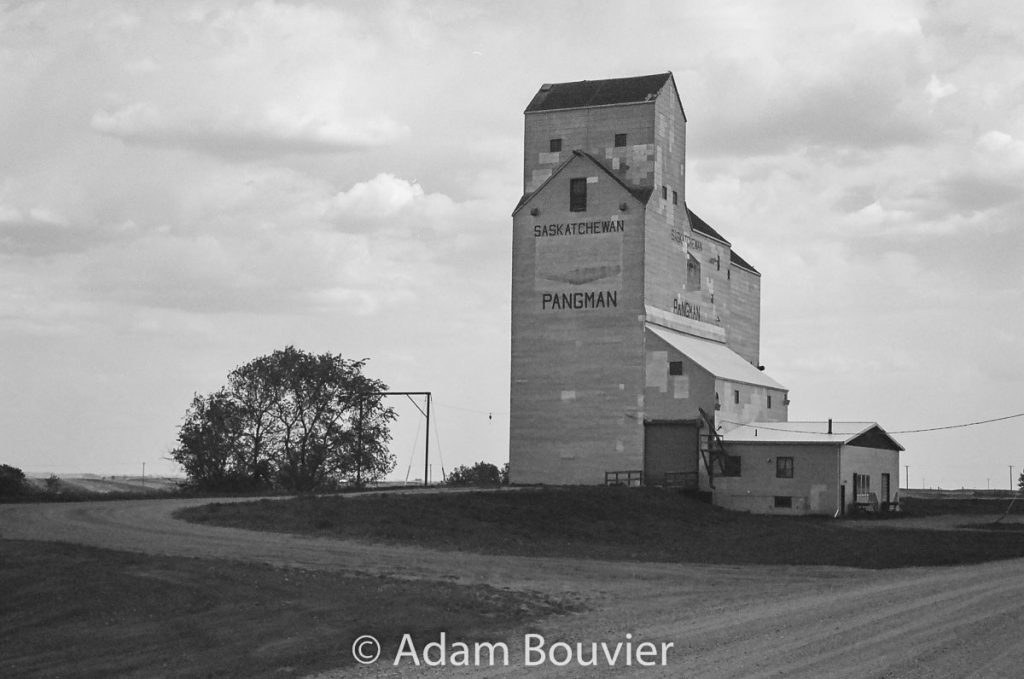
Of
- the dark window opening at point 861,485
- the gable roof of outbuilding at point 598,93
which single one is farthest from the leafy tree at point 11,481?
the dark window opening at point 861,485

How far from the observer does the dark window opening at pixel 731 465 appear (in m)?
66.1

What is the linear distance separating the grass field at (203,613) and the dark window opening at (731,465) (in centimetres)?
4098

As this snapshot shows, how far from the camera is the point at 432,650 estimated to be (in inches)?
794

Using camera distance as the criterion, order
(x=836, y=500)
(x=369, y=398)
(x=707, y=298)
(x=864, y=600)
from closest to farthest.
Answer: (x=864, y=600) < (x=836, y=500) < (x=707, y=298) < (x=369, y=398)

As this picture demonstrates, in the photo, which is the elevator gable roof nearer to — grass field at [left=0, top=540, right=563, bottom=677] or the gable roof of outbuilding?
the gable roof of outbuilding

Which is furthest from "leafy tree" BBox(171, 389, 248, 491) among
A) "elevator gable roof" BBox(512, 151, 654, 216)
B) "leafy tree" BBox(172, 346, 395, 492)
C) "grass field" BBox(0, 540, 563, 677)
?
"grass field" BBox(0, 540, 563, 677)

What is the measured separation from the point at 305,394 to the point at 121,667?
66806 mm

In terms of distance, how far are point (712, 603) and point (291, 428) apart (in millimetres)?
61430

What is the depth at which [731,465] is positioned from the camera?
66.2 meters

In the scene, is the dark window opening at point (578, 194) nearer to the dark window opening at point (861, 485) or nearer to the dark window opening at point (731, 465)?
the dark window opening at point (731, 465)

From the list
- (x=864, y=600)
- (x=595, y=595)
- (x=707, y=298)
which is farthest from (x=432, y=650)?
(x=707, y=298)

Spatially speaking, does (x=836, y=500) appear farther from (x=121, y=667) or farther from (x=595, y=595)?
(x=121, y=667)

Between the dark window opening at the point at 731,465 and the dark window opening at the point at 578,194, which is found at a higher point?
the dark window opening at the point at 578,194

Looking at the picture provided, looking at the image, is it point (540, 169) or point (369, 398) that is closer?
point (540, 169)
